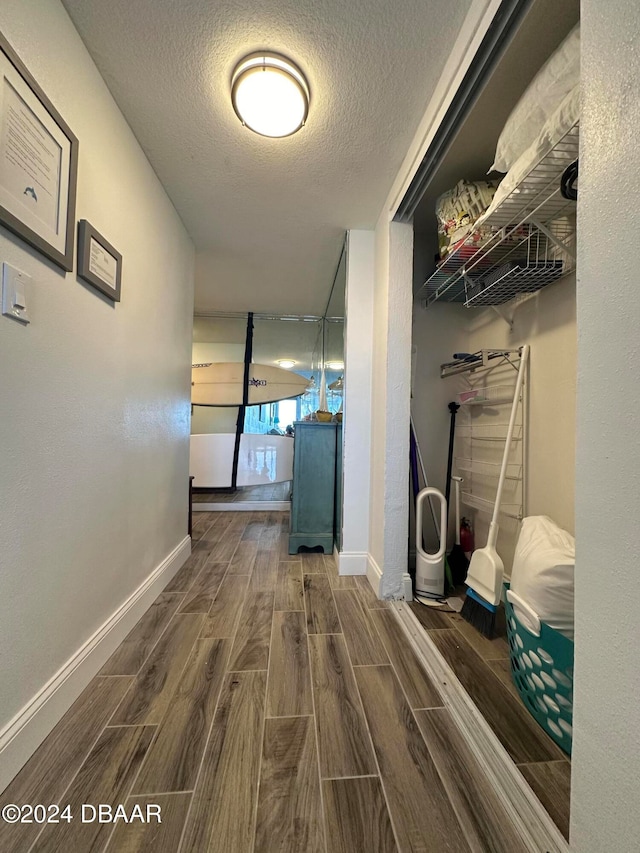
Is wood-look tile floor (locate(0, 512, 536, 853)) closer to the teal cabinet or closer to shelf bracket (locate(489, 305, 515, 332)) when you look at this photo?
the teal cabinet

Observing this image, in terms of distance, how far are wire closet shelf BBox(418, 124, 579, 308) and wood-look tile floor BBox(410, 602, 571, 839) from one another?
1617 millimetres

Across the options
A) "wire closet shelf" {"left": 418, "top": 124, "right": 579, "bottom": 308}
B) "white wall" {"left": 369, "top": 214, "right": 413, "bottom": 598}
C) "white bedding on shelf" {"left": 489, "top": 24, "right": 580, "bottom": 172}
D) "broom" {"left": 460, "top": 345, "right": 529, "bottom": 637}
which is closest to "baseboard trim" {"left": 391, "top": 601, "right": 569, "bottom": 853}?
"broom" {"left": 460, "top": 345, "right": 529, "bottom": 637}

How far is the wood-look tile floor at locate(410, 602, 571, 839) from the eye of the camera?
845 millimetres

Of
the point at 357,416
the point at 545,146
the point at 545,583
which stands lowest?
the point at 545,583

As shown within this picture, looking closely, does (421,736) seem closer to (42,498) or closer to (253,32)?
(42,498)

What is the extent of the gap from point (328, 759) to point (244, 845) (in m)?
0.26

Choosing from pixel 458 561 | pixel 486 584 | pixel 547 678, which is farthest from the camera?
pixel 458 561

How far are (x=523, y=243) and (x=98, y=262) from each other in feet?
5.79

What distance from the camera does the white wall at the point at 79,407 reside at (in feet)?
2.90

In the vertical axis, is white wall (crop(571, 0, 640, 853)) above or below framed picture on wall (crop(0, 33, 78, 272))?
below

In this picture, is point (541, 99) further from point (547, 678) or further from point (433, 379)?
point (547, 678)

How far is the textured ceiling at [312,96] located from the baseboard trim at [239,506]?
2.73m

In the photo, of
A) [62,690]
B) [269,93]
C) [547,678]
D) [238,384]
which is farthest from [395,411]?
[238,384]

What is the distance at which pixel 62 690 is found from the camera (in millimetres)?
1030
